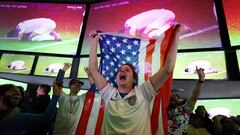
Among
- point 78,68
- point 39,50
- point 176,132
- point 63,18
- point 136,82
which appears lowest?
point 176,132

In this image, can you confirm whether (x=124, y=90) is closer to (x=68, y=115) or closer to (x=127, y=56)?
(x=127, y=56)

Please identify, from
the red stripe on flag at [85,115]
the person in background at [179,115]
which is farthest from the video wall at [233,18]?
the red stripe on flag at [85,115]

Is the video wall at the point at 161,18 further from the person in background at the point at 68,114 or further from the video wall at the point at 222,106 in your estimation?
the person in background at the point at 68,114

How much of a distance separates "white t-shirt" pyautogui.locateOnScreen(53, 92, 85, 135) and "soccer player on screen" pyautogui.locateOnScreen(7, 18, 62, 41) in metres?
2.76

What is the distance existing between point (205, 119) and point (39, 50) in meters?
3.62

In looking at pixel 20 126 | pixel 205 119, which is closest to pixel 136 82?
pixel 20 126

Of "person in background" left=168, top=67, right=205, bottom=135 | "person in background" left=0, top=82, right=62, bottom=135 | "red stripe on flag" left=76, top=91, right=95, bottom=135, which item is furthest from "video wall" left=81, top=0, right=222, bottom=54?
"person in background" left=0, top=82, right=62, bottom=135

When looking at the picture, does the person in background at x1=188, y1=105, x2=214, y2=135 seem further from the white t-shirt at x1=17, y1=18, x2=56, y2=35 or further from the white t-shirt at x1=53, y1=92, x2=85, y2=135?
the white t-shirt at x1=17, y1=18, x2=56, y2=35

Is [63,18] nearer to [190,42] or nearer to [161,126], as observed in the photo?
[190,42]

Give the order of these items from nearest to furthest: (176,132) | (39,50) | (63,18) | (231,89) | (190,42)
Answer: (176,132), (190,42), (231,89), (39,50), (63,18)

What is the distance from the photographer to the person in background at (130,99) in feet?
6.45

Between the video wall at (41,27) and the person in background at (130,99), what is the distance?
354 centimetres

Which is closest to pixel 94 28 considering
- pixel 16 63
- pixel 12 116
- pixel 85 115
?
pixel 16 63

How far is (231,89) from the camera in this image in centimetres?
520
